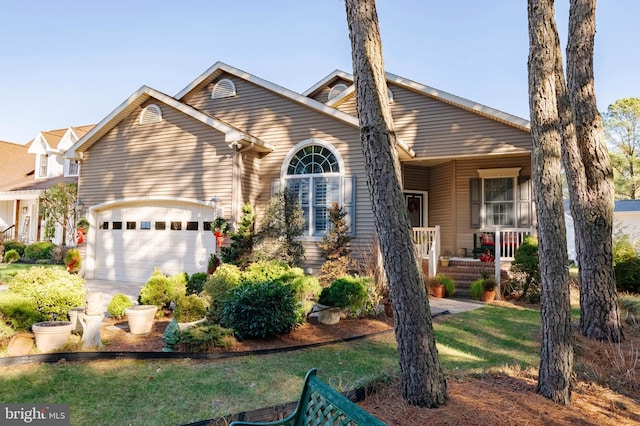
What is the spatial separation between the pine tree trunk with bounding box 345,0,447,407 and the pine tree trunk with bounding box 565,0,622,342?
4237mm

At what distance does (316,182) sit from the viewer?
38.1 feet

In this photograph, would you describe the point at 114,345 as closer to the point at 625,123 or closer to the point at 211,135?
the point at 211,135

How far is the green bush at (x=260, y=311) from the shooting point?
6.00 meters

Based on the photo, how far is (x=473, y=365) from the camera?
510 cm

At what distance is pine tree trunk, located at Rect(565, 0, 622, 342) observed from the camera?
6.11m

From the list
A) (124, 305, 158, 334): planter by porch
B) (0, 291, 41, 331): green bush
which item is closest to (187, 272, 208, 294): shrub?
(124, 305, 158, 334): planter by porch

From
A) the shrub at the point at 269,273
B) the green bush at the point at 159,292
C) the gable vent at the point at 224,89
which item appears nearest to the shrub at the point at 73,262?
the gable vent at the point at 224,89

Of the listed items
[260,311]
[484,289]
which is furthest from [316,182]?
[260,311]

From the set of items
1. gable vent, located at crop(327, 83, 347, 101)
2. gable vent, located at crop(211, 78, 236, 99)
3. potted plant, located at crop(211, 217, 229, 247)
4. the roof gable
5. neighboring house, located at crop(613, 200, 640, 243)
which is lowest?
potted plant, located at crop(211, 217, 229, 247)

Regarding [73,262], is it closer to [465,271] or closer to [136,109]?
[136,109]

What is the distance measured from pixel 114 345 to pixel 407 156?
29.8 ft

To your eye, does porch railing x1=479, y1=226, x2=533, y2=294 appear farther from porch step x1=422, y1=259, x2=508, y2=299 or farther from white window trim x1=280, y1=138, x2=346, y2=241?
white window trim x1=280, y1=138, x2=346, y2=241

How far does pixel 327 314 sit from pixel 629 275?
789 cm

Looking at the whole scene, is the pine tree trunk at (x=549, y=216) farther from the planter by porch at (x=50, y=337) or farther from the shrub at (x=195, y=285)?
the shrub at (x=195, y=285)
